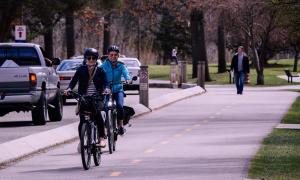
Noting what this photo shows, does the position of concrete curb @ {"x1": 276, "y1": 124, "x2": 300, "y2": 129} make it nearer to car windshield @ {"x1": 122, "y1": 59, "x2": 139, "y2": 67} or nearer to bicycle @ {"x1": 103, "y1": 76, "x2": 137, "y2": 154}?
bicycle @ {"x1": 103, "y1": 76, "x2": 137, "y2": 154}

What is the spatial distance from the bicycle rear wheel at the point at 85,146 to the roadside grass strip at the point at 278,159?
2.41 metres

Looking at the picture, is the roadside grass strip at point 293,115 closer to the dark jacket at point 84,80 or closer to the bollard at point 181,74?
the dark jacket at point 84,80

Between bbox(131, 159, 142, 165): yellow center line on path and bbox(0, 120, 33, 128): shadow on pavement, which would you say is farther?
bbox(0, 120, 33, 128): shadow on pavement

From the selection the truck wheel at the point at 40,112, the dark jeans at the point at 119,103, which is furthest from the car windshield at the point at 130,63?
the dark jeans at the point at 119,103

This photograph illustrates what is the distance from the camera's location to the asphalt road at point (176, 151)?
14414 mm

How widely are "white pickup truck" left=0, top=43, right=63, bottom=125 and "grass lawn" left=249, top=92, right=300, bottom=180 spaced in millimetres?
5911

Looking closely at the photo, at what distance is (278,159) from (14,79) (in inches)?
381

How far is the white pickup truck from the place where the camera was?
942 inches

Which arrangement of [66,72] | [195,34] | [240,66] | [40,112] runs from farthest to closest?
[195,34] < [240,66] < [66,72] < [40,112]

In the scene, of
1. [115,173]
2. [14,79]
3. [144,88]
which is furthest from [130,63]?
[115,173]

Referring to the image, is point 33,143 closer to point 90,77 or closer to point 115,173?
point 90,77

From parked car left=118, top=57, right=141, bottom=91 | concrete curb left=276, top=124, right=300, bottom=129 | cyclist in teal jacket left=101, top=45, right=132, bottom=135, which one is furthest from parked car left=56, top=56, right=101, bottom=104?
cyclist in teal jacket left=101, top=45, right=132, bottom=135

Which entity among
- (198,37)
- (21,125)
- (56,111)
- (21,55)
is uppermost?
(21,55)

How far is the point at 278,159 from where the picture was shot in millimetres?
15906
